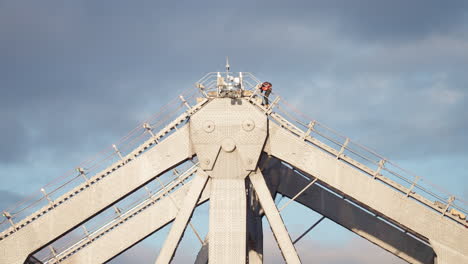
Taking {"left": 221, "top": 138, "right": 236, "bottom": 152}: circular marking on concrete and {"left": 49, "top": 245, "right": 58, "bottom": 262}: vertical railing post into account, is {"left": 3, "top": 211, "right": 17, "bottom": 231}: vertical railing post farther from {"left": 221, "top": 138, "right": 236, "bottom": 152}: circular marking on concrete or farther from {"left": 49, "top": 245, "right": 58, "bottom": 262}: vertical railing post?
{"left": 221, "top": 138, "right": 236, "bottom": 152}: circular marking on concrete

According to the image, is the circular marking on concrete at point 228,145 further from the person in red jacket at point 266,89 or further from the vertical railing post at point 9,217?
the vertical railing post at point 9,217

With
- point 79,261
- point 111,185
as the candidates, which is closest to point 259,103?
point 111,185

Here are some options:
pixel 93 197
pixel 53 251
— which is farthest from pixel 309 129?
pixel 53 251

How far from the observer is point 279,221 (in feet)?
127

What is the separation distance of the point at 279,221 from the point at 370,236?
350 inches

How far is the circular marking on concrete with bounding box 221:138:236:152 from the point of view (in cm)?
3884

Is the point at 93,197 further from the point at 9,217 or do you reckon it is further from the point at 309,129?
the point at 309,129

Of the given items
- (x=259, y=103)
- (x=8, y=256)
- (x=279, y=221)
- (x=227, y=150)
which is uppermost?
(x=259, y=103)

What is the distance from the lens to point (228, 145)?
38844mm

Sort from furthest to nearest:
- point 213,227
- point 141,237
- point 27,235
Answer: point 141,237 < point 27,235 < point 213,227

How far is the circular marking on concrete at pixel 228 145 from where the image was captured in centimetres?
3884

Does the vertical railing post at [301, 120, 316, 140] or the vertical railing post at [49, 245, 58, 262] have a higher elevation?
the vertical railing post at [301, 120, 316, 140]

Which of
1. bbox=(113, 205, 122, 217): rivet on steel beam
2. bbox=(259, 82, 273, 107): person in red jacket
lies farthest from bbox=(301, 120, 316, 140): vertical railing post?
bbox=(113, 205, 122, 217): rivet on steel beam

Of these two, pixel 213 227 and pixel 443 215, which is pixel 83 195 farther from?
pixel 443 215
